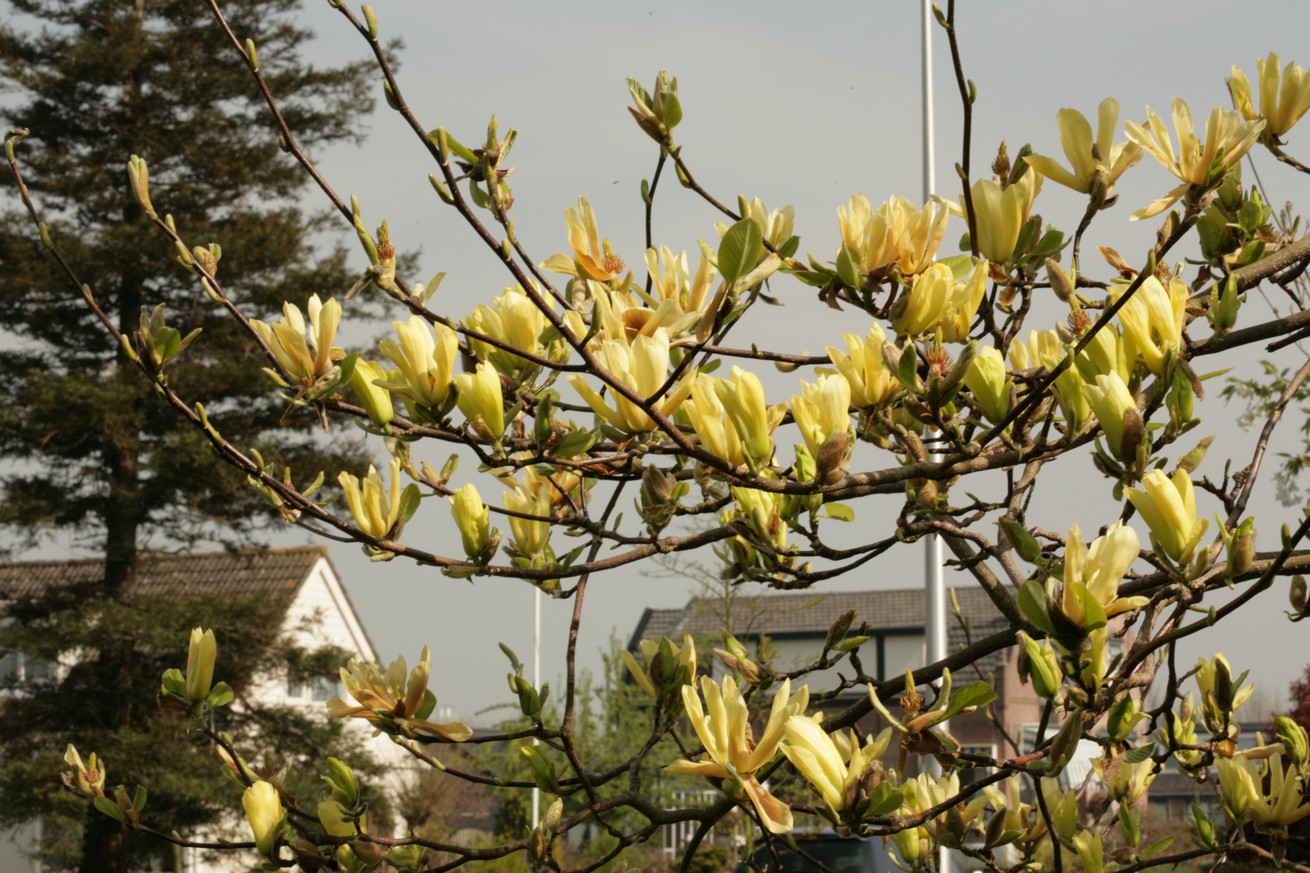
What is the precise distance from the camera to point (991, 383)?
1.26 metres

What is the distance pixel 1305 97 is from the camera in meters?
1.52

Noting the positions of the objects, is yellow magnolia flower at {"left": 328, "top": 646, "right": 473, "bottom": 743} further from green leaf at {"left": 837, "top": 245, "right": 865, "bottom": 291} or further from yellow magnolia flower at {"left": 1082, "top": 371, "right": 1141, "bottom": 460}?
yellow magnolia flower at {"left": 1082, "top": 371, "right": 1141, "bottom": 460}

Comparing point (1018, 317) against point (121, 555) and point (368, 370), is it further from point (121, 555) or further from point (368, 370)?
point (121, 555)

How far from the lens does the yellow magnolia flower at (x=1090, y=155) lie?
4.24 feet

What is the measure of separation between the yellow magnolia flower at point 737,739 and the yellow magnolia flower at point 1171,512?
1.10 feet

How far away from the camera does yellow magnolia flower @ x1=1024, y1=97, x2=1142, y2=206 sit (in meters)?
1.29

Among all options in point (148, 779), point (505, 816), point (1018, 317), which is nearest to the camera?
point (1018, 317)

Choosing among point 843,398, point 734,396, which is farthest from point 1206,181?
point 734,396

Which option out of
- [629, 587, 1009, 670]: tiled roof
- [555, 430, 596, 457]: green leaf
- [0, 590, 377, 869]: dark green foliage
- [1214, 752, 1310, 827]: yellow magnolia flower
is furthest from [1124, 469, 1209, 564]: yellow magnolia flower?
[629, 587, 1009, 670]: tiled roof

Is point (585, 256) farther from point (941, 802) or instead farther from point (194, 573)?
point (194, 573)

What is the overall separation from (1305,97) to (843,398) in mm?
723

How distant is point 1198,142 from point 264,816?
3.83ft

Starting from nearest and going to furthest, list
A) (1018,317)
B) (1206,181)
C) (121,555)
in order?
(1206,181), (1018,317), (121,555)

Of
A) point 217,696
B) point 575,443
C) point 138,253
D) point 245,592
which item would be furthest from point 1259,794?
point 245,592
